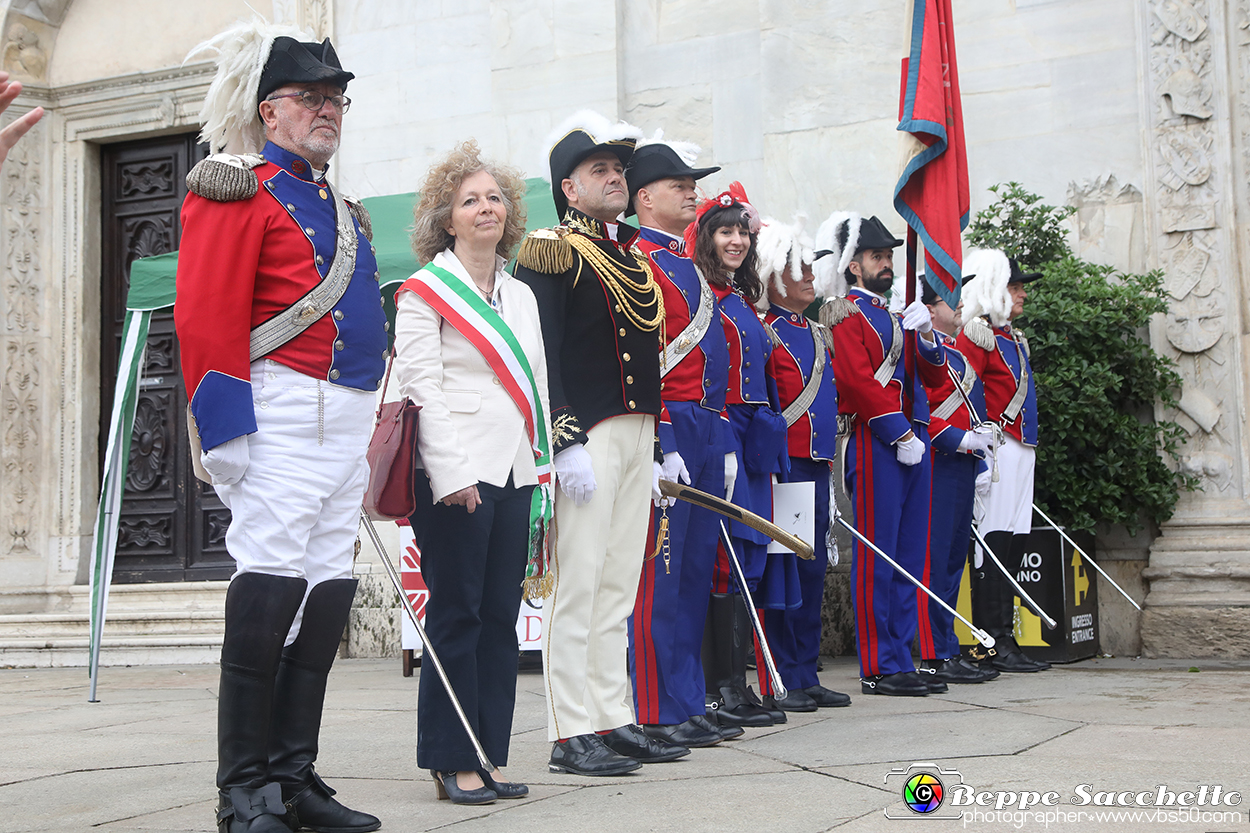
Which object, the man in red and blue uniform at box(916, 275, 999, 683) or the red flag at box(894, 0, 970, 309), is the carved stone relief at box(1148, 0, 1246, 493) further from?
the red flag at box(894, 0, 970, 309)

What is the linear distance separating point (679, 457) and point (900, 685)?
88.8 inches

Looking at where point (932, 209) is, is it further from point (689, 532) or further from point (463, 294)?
point (463, 294)

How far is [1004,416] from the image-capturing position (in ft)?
24.0

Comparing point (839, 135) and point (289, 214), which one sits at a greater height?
point (839, 135)

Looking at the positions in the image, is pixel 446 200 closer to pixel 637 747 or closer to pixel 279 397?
pixel 279 397

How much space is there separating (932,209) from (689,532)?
2670 mm

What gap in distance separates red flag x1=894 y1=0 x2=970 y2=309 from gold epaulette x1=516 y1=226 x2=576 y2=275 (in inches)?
110

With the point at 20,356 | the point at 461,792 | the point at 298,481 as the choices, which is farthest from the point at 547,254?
the point at 20,356

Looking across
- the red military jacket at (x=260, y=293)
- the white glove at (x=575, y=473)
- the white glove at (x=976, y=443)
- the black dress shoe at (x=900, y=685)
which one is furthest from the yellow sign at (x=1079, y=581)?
the red military jacket at (x=260, y=293)

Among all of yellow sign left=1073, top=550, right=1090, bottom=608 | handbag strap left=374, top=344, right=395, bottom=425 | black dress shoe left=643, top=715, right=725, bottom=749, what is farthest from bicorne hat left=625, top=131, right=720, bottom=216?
yellow sign left=1073, top=550, right=1090, bottom=608

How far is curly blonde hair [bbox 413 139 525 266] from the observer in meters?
4.00

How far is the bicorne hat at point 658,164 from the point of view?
512 centimetres

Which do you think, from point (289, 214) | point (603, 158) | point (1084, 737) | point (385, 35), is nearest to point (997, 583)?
point (1084, 737)

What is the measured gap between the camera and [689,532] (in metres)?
4.89
